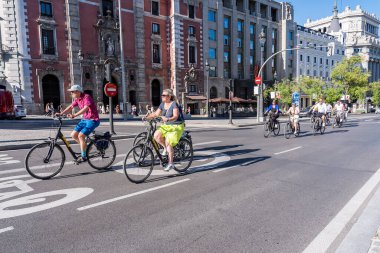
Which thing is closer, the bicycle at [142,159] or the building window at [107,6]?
the bicycle at [142,159]

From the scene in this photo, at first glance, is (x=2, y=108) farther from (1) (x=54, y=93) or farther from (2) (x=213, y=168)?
(2) (x=213, y=168)

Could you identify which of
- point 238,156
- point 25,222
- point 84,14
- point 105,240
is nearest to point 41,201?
point 25,222

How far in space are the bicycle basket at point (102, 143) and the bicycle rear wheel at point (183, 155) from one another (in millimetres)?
1700

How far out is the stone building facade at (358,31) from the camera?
84369 mm

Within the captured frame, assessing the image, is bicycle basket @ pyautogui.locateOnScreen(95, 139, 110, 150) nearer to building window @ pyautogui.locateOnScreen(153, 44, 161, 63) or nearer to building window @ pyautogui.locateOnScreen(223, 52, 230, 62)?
building window @ pyautogui.locateOnScreen(153, 44, 161, 63)

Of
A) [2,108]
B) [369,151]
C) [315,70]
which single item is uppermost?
[315,70]

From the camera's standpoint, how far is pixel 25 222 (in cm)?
355

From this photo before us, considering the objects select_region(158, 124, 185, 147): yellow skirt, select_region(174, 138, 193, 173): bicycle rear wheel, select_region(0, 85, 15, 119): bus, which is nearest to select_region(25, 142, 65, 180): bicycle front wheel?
select_region(158, 124, 185, 147): yellow skirt

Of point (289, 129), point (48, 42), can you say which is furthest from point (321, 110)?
point (48, 42)

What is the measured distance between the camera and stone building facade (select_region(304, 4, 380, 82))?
84369 mm

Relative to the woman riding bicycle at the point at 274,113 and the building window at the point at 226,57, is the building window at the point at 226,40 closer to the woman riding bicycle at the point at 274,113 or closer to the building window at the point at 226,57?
the building window at the point at 226,57

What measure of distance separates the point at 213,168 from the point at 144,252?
12.4ft

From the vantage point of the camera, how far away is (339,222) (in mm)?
3549

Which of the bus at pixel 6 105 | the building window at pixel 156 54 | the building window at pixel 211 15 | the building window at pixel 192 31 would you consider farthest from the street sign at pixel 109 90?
the building window at pixel 211 15
